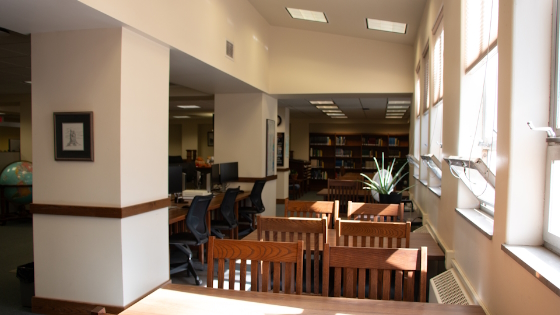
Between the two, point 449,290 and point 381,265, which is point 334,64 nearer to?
point 449,290

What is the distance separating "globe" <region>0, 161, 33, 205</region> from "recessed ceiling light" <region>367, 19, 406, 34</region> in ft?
22.1

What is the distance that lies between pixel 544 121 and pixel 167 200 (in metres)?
3.23

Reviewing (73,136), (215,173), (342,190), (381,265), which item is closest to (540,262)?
(381,265)

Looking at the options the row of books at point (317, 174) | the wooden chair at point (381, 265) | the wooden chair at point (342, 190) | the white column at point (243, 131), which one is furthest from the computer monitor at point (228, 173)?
the row of books at point (317, 174)

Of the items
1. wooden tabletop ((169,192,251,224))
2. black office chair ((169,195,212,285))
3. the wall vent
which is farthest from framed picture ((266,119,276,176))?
black office chair ((169,195,212,285))

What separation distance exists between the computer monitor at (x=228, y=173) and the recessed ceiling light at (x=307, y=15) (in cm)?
257

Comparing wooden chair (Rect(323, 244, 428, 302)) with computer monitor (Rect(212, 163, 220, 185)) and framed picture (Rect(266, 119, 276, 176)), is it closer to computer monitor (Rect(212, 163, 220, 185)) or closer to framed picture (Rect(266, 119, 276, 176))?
computer monitor (Rect(212, 163, 220, 185))

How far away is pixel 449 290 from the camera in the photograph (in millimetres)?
2422

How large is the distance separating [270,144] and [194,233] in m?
3.44

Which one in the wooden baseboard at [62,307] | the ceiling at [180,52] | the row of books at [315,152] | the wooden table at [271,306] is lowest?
the wooden baseboard at [62,307]

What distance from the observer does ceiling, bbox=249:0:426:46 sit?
501cm

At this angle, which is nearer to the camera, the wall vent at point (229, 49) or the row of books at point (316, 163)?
the wall vent at point (229, 49)

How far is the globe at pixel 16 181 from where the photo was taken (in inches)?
299

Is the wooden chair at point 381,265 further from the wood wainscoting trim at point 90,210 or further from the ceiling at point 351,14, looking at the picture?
the ceiling at point 351,14
